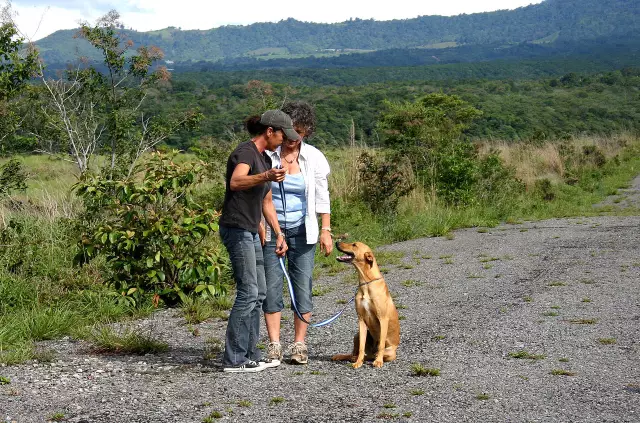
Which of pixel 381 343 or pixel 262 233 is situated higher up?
pixel 262 233

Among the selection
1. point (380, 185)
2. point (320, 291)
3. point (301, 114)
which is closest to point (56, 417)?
point (301, 114)

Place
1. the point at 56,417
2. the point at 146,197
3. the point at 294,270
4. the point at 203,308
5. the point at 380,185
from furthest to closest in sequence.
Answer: the point at 380,185
the point at 203,308
the point at 146,197
the point at 294,270
the point at 56,417

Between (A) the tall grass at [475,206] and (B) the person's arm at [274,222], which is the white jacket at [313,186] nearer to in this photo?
(B) the person's arm at [274,222]

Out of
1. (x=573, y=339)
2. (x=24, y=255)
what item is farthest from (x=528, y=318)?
(x=24, y=255)

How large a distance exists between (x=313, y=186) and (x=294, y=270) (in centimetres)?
59

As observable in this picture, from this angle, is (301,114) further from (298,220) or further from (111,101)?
(111,101)

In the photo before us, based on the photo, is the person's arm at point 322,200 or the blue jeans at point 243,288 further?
the person's arm at point 322,200

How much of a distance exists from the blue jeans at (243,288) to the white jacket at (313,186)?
0.24 metres

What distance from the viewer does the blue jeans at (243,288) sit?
5348mm

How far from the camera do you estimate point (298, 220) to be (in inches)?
221

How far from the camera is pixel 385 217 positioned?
1394 centimetres

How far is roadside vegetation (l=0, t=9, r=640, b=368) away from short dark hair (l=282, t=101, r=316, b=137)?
79.0 inches

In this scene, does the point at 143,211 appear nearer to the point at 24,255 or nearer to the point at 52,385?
the point at 24,255

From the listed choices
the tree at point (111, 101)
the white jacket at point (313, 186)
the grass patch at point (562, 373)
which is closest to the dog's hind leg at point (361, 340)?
the white jacket at point (313, 186)
